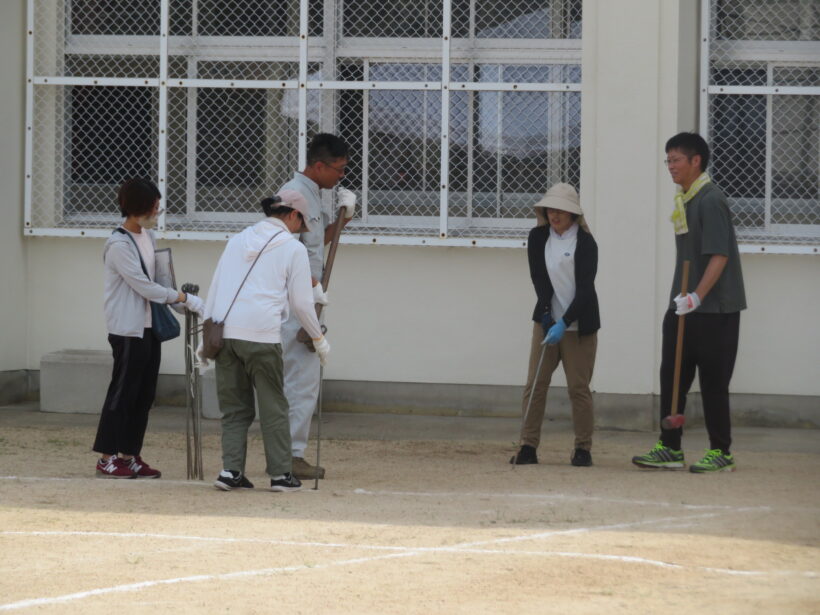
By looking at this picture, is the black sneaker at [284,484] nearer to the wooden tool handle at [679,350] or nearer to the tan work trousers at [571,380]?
the tan work trousers at [571,380]

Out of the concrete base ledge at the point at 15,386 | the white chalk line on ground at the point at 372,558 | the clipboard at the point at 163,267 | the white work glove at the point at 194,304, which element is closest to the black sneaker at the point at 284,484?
the white work glove at the point at 194,304

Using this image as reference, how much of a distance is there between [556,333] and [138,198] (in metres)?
2.59

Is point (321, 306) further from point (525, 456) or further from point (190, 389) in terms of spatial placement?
point (525, 456)

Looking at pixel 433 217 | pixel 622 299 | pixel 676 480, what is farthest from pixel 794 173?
pixel 676 480

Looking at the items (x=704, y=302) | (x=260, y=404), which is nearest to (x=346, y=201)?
(x=260, y=404)

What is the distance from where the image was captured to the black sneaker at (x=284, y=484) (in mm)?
7812

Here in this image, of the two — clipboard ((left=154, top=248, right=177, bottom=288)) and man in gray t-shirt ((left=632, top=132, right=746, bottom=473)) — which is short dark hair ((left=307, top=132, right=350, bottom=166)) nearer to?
clipboard ((left=154, top=248, right=177, bottom=288))

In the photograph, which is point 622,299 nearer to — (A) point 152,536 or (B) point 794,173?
(B) point 794,173

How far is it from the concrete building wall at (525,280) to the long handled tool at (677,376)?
2.08 meters

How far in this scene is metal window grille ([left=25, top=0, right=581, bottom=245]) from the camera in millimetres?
11453

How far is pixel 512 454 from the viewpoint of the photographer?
9.64m

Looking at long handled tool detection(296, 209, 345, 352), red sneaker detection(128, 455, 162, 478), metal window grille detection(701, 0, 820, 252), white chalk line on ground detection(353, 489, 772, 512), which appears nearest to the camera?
white chalk line on ground detection(353, 489, 772, 512)

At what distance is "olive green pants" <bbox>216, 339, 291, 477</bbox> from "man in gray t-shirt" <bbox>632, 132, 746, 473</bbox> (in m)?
2.40

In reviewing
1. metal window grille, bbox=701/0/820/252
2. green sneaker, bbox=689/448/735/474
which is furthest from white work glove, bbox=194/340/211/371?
metal window grille, bbox=701/0/820/252
